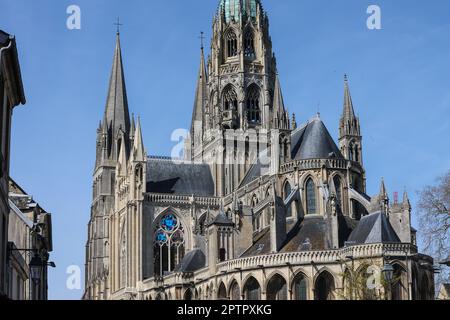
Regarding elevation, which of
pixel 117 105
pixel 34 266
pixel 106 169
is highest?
pixel 117 105

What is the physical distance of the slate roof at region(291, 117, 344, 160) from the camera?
78.8 meters

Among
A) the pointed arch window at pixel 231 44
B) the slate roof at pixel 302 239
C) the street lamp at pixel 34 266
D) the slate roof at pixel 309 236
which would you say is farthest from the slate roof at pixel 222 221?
the street lamp at pixel 34 266

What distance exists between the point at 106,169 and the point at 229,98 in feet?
78.6

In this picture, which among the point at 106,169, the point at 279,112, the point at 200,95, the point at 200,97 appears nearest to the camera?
the point at 279,112

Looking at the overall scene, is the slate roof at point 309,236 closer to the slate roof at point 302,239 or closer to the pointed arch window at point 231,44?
the slate roof at point 302,239

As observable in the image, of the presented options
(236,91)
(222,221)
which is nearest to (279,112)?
(222,221)

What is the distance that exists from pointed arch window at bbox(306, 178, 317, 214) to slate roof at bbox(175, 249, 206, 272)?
484 inches

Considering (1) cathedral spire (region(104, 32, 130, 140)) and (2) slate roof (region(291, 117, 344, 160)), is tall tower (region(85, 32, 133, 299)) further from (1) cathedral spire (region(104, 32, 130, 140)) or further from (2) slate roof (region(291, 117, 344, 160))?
(2) slate roof (region(291, 117, 344, 160))

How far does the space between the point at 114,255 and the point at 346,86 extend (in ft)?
112

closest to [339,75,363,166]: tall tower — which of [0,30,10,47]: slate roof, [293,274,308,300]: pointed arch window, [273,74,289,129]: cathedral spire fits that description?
[273,74,289,129]: cathedral spire

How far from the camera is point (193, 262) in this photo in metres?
82.8

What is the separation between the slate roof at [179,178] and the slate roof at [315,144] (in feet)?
56.4

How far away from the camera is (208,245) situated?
Answer: 77250 millimetres

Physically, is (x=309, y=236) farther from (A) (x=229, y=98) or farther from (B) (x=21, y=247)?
(A) (x=229, y=98)
